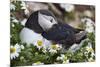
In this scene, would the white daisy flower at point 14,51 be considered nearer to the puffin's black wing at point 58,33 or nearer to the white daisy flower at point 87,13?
the puffin's black wing at point 58,33

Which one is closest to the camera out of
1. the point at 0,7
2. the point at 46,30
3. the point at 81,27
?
the point at 0,7

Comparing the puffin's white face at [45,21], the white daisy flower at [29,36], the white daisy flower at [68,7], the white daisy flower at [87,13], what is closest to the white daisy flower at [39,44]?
the white daisy flower at [29,36]

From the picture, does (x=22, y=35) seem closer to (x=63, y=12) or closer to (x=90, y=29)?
(x=63, y=12)

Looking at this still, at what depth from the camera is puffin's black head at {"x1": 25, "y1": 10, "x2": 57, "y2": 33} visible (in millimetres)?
1886

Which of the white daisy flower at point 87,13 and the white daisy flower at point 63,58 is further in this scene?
→ the white daisy flower at point 87,13

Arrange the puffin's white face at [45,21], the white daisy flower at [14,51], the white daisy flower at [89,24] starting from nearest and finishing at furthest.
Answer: the white daisy flower at [14,51], the puffin's white face at [45,21], the white daisy flower at [89,24]

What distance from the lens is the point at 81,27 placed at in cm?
206

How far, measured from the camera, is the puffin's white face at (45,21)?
192cm

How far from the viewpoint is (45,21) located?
6.33 feet

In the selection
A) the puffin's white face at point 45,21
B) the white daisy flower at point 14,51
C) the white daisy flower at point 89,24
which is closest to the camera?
the white daisy flower at point 14,51

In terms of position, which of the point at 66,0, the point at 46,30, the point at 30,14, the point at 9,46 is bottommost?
the point at 9,46

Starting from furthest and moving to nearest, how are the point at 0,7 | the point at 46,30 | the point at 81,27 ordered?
1. the point at 81,27
2. the point at 46,30
3. the point at 0,7
